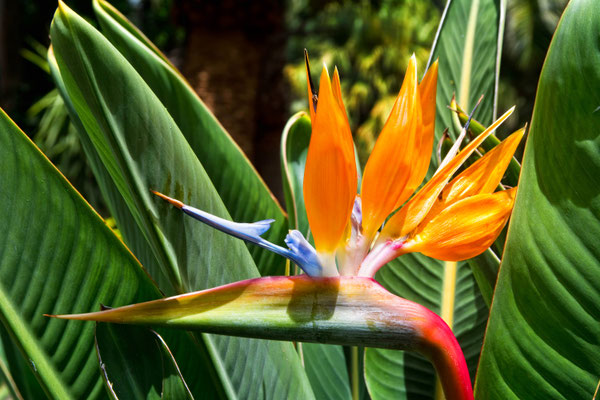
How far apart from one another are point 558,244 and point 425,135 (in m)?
0.13

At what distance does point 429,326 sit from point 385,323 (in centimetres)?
3

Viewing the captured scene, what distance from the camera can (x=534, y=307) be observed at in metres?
0.46

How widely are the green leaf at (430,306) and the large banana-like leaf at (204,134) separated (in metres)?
0.15

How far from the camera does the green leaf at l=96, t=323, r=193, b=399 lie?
19.0 inches

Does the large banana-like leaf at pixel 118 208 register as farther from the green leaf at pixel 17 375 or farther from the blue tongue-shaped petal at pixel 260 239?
the blue tongue-shaped petal at pixel 260 239

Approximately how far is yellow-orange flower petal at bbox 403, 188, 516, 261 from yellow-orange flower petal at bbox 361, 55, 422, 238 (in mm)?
32

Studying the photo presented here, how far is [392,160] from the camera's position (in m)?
0.43

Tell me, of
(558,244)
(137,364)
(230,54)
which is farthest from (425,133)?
(230,54)

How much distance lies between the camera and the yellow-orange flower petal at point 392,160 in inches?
16.8

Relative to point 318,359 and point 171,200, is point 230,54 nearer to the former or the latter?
point 318,359

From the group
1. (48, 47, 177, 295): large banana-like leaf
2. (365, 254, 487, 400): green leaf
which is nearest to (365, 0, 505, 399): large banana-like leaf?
(365, 254, 487, 400): green leaf

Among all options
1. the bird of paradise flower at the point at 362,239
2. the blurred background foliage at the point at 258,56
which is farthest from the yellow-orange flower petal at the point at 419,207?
the blurred background foliage at the point at 258,56

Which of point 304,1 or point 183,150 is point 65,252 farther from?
point 304,1

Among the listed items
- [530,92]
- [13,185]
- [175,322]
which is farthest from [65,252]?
[530,92]
